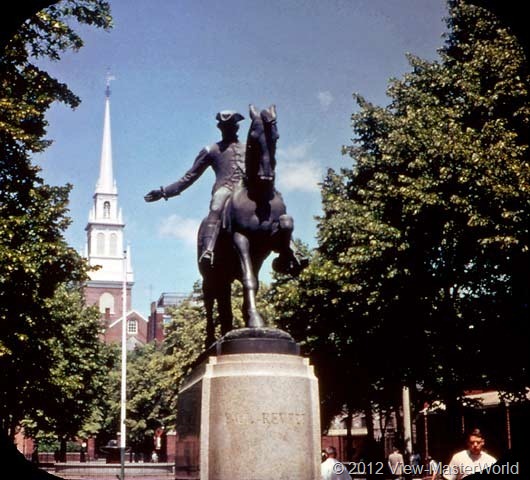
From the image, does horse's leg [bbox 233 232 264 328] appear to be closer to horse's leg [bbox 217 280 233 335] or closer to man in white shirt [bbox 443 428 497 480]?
horse's leg [bbox 217 280 233 335]

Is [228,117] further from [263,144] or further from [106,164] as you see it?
[106,164]

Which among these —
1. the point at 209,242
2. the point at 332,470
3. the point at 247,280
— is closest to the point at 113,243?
the point at 332,470

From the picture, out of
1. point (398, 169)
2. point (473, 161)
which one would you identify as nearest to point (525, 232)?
point (473, 161)

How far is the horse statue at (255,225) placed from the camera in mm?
8883

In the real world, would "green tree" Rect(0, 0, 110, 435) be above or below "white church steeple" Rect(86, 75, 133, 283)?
below

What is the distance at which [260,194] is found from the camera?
9.27m

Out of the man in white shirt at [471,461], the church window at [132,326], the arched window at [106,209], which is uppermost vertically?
the arched window at [106,209]

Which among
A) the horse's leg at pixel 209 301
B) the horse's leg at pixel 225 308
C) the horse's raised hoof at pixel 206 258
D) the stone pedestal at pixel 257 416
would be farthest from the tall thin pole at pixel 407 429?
the stone pedestal at pixel 257 416

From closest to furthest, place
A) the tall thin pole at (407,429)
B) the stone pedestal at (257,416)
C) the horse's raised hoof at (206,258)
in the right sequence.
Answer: the stone pedestal at (257,416)
the horse's raised hoof at (206,258)
the tall thin pole at (407,429)

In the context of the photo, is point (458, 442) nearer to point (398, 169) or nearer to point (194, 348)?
point (398, 169)

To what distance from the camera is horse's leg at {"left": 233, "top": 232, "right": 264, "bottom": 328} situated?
9.01 metres

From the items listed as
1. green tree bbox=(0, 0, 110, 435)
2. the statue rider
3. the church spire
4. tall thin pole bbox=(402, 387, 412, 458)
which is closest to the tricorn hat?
the statue rider

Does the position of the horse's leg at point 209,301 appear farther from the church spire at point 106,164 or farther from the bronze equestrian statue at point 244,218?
the church spire at point 106,164

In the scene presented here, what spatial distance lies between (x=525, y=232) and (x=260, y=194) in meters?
11.6
